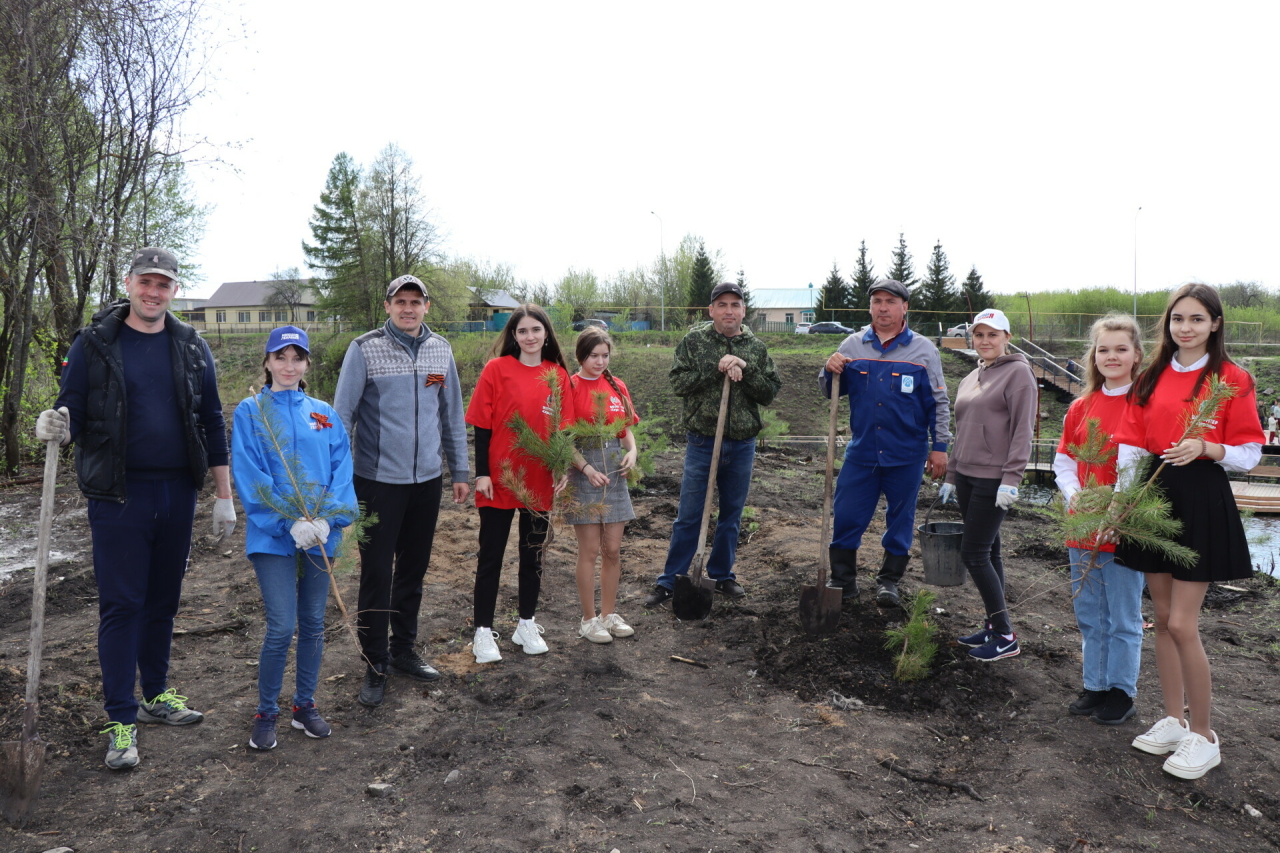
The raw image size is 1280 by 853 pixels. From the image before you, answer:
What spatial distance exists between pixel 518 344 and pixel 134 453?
1861mm

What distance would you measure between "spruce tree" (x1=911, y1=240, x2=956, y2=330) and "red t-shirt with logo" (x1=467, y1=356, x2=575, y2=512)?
40762 mm

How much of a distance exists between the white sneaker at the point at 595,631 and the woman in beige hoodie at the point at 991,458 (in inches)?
80.4

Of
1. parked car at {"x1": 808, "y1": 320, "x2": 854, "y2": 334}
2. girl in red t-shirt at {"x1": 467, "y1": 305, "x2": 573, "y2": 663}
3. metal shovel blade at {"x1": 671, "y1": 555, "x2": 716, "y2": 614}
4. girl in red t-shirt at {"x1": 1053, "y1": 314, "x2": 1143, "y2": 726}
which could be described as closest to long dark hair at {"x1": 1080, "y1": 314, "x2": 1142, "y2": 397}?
girl in red t-shirt at {"x1": 1053, "y1": 314, "x2": 1143, "y2": 726}

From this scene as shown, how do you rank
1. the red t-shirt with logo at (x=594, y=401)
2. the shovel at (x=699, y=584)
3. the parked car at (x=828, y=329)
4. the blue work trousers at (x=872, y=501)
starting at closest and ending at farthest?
the red t-shirt with logo at (x=594, y=401), the shovel at (x=699, y=584), the blue work trousers at (x=872, y=501), the parked car at (x=828, y=329)

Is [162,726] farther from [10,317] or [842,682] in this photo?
[10,317]

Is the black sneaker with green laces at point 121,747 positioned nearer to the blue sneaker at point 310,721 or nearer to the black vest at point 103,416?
the blue sneaker at point 310,721

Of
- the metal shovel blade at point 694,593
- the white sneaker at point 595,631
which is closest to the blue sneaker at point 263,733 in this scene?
the white sneaker at point 595,631

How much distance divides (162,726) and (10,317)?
29.0 feet

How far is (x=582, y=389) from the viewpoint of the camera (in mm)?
4527

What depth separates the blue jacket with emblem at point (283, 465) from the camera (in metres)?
3.22

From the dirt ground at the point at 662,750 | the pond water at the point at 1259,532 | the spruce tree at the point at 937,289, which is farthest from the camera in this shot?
the spruce tree at the point at 937,289

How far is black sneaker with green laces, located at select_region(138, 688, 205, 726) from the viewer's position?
3570mm

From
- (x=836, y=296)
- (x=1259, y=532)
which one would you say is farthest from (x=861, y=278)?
(x=1259, y=532)

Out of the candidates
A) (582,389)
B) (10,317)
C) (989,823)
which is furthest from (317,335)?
(989,823)
